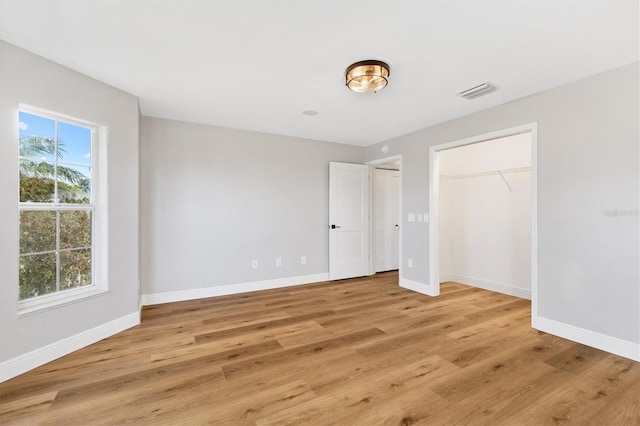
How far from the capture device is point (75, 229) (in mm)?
2705

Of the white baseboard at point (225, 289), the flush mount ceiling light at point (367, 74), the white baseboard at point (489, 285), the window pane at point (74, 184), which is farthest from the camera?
the white baseboard at point (489, 285)

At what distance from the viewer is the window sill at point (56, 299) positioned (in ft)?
7.48

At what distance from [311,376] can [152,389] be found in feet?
3.64

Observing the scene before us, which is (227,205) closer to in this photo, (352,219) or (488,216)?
(352,219)

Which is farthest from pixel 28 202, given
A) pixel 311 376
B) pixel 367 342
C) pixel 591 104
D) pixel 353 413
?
pixel 591 104

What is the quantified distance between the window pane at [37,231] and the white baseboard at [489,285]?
5210 millimetres

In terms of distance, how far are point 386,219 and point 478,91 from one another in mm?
3330

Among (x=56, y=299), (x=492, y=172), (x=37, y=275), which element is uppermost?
(x=492, y=172)

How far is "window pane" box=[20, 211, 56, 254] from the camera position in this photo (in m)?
2.33

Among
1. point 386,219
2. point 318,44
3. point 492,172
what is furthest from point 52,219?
point 492,172

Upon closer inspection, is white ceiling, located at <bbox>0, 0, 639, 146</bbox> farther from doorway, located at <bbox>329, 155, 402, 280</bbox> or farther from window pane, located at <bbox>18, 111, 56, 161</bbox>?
doorway, located at <bbox>329, 155, 402, 280</bbox>

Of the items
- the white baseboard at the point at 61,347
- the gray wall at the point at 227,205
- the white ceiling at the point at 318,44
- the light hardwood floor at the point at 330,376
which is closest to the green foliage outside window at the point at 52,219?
the white baseboard at the point at 61,347

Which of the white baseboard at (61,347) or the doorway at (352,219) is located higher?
the doorway at (352,219)

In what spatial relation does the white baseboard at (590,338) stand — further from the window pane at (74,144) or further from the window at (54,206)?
the window pane at (74,144)
